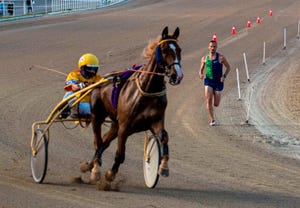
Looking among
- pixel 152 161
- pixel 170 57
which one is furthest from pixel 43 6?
pixel 170 57

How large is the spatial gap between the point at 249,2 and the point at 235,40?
15.3m

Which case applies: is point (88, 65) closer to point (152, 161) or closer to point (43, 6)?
point (152, 161)

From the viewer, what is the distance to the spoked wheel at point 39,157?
8.79 m

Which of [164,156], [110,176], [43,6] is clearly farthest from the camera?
[43,6]

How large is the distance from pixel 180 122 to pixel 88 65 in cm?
497

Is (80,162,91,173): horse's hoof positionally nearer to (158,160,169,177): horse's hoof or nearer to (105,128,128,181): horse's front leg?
(105,128,128,181): horse's front leg

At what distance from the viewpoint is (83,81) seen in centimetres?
948

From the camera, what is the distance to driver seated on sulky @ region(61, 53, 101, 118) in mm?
9305

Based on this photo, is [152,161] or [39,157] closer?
[152,161]

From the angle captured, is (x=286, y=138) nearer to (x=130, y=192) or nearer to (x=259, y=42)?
(x=130, y=192)

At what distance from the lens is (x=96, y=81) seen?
9.51 meters

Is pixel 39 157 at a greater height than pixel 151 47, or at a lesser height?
lesser

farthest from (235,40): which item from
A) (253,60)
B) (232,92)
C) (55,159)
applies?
(55,159)

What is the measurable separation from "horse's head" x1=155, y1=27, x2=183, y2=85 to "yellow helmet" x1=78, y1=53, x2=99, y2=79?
161 cm
